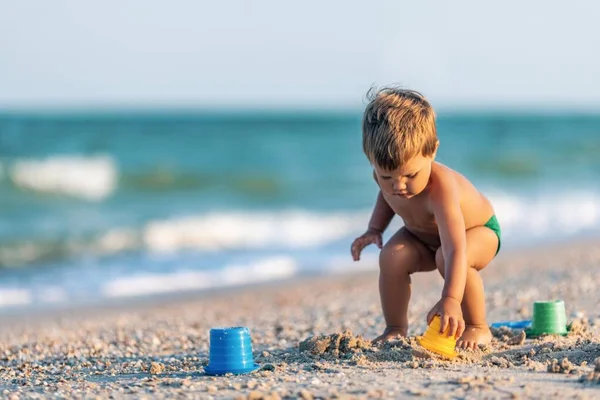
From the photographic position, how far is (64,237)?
471 inches

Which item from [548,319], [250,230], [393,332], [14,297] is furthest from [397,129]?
[250,230]

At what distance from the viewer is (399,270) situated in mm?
4453

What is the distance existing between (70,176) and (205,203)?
16.3ft

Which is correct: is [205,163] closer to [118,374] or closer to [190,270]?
[190,270]

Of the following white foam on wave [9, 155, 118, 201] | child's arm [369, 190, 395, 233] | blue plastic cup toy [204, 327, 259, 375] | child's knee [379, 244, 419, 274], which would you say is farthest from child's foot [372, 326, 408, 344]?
white foam on wave [9, 155, 118, 201]

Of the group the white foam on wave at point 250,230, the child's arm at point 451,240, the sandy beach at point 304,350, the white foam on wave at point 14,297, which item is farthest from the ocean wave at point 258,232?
the child's arm at point 451,240

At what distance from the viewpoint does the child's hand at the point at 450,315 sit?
154 inches

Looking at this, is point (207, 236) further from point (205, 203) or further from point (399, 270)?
point (399, 270)

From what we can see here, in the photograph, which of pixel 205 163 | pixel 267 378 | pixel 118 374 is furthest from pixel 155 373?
pixel 205 163

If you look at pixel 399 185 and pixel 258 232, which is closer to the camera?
pixel 399 185

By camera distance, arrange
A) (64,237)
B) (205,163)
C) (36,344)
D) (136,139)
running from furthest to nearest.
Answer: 1. (136,139)
2. (205,163)
3. (64,237)
4. (36,344)

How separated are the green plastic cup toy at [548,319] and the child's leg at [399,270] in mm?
635

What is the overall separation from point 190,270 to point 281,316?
10.4ft

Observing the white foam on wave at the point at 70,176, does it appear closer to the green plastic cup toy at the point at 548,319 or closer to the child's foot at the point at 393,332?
the child's foot at the point at 393,332
